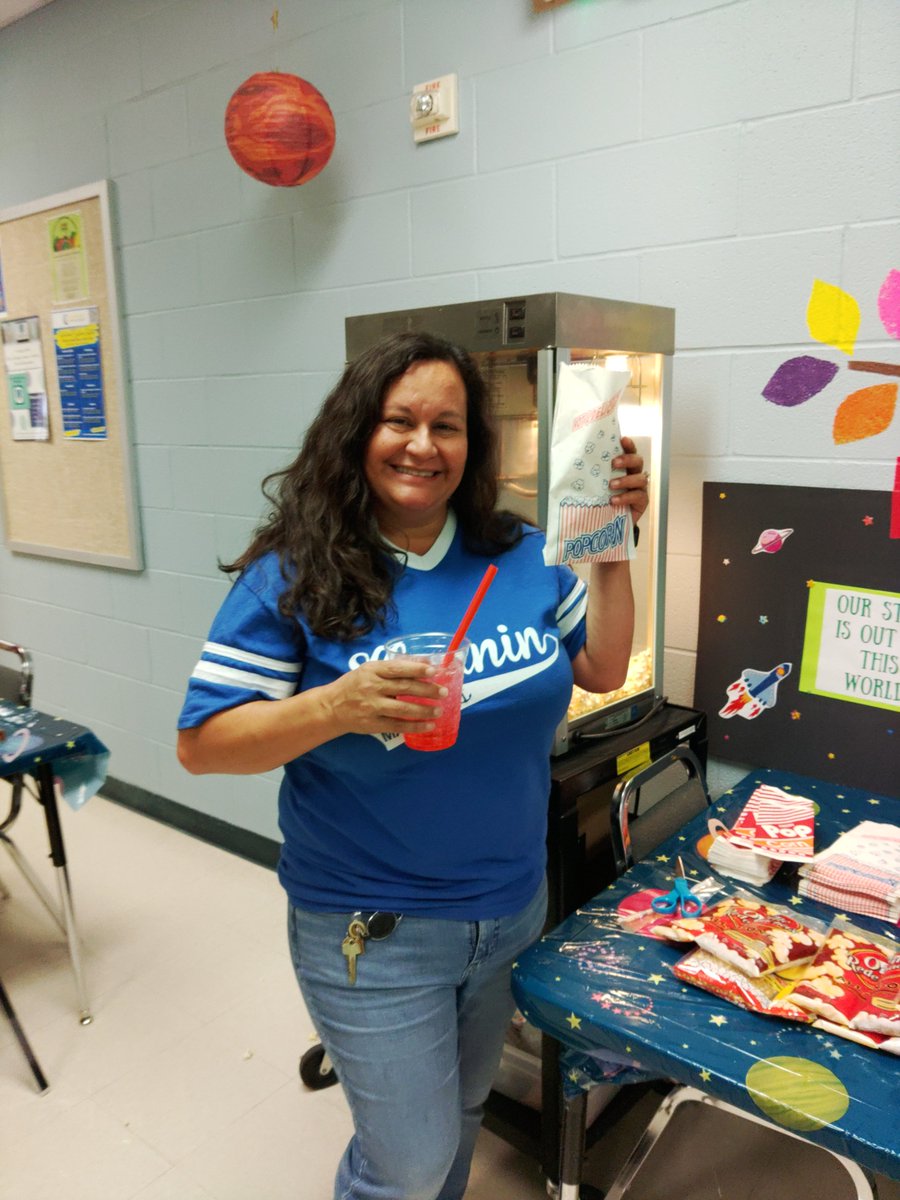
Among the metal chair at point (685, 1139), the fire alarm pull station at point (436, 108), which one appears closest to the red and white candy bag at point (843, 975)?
the metal chair at point (685, 1139)

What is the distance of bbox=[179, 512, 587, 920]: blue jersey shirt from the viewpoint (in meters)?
1.19

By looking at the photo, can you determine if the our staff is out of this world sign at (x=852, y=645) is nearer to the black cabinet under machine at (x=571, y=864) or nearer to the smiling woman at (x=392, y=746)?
the black cabinet under machine at (x=571, y=864)

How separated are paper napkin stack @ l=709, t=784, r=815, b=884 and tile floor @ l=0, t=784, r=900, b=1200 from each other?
30.8 inches

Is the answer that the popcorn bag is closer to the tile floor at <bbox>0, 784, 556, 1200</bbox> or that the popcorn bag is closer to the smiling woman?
the smiling woman

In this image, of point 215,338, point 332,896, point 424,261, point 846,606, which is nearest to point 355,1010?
point 332,896

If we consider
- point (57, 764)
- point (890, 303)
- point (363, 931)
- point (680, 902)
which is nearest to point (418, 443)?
point (363, 931)

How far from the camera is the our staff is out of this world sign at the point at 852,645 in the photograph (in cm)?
174

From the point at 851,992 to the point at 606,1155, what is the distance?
1.00 meters

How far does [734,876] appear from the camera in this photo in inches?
57.6

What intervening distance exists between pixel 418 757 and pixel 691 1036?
497 mm

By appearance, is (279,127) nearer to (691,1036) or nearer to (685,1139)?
(691,1036)

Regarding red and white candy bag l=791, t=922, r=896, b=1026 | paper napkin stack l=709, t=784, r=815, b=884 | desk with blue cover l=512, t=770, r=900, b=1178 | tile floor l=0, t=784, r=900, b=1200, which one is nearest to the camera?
desk with blue cover l=512, t=770, r=900, b=1178

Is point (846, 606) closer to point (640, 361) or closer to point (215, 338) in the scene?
point (640, 361)

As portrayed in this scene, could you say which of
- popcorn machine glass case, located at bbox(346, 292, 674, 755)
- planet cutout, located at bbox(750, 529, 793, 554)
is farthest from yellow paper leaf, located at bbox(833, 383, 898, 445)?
popcorn machine glass case, located at bbox(346, 292, 674, 755)
